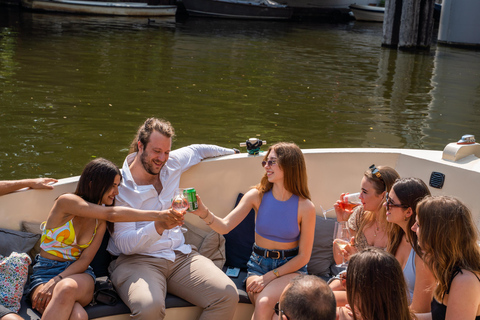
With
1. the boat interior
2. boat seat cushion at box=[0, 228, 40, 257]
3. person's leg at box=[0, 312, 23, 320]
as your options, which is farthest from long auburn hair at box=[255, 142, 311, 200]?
person's leg at box=[0, 312, 23, 320]

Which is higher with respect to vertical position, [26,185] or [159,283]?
[26,185]

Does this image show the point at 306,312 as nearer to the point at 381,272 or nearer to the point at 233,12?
the point at 381,272

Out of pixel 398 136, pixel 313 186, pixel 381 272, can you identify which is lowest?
pixel 398 136

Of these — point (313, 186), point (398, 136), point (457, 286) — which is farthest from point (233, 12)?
point (457, 286)

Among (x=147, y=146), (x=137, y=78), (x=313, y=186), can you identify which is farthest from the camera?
(x=137, y=78)

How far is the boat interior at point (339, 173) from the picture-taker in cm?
385

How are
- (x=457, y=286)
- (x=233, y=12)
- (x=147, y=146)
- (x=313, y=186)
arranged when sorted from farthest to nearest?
(x=233, y=12)
(x=313, y=186)
(x=147, y=146)
(x=457, y=286)

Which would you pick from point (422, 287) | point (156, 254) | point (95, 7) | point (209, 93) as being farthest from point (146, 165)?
point (95, 7)

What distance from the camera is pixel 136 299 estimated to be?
9.64 feet

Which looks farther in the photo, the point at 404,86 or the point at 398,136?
the point at 404,86

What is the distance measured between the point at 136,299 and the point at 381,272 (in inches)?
54.6

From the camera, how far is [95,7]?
23.3 meters

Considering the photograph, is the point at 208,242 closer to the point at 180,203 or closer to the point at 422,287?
the point at 180,203

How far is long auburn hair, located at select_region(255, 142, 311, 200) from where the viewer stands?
3260mm
